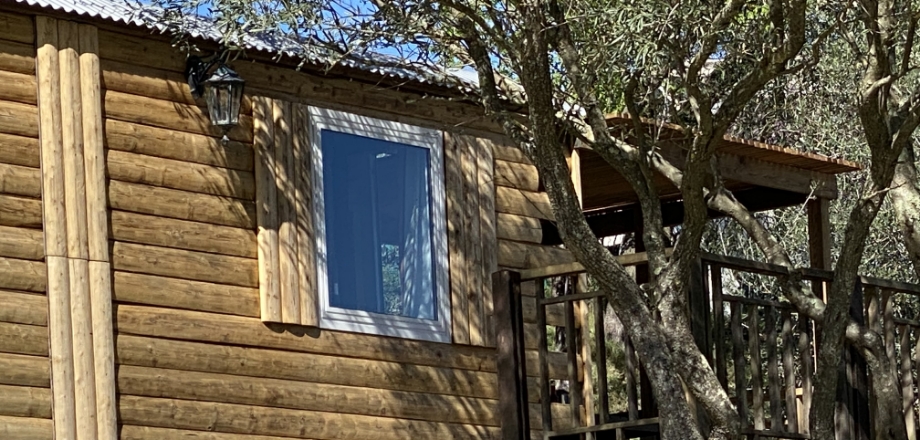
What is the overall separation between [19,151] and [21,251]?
58cm

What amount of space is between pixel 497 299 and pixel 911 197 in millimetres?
2935

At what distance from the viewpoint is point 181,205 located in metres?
9.53

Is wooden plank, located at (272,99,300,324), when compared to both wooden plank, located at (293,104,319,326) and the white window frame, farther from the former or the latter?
the white window frame

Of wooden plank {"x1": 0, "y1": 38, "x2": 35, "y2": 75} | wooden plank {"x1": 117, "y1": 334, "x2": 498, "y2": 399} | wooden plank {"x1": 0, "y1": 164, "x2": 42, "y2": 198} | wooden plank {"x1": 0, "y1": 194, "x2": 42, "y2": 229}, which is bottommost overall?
wooden plank {"x1": 117, "y1": 334, "x2": 498, "y2": 399}

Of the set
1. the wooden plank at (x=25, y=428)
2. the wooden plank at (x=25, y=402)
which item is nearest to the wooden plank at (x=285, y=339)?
the wooden plank at (x=25, y=402)

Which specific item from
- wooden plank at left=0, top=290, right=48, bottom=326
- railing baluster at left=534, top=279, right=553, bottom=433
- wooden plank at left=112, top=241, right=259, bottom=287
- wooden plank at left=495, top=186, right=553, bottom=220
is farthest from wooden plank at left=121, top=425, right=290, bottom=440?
wooden plank at left=495, top=186, right=553, bottom=220

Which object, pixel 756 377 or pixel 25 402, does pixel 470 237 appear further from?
pixel 25 402

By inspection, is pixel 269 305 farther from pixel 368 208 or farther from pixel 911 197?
pixel 911 197

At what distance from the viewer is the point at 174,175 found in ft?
31.3

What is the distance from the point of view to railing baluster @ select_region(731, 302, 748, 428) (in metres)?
8.74

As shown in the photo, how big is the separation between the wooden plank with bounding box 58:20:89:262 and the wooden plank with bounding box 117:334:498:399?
2.14ft

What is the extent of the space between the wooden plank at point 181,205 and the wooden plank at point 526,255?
2.08 metres

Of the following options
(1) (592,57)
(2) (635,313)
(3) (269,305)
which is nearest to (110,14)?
(3) (269,305)

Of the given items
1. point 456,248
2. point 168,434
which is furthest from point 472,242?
point 168,434
